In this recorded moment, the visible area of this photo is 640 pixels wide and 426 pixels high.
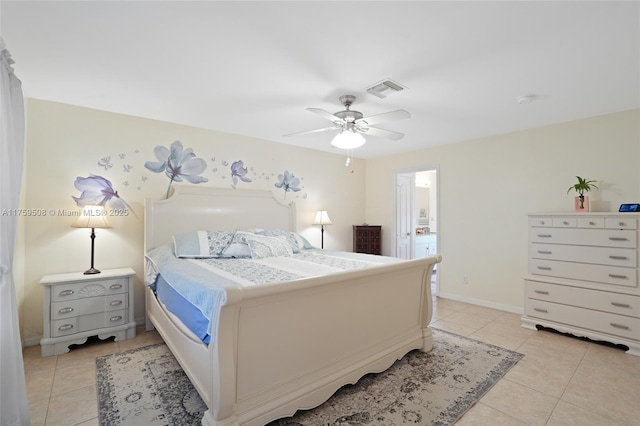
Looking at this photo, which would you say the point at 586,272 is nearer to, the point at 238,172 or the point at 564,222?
the point at 564,222

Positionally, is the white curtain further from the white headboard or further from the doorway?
the doorway

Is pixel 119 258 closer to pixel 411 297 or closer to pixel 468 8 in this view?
pixel 411 297

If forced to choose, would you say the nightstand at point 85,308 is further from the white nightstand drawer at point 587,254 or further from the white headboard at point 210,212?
the white nightstand drawer at point 587,254

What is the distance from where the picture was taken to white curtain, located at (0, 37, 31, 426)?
1.48 metres

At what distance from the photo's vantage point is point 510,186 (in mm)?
3945

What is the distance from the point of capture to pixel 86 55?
2074 millimetres

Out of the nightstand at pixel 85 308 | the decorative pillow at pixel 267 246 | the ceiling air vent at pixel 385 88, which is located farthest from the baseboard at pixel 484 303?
the nightstand at pixel 85 308

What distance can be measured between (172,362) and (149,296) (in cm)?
95

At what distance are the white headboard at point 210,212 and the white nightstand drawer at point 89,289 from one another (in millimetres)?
453

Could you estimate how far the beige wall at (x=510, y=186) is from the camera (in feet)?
10.5

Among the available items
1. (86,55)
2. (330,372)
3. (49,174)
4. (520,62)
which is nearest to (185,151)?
(49,174)

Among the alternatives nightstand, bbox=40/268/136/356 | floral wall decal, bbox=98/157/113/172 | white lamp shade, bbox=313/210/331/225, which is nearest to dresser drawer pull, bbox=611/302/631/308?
white lamp shade, bbox=313/210/331/225

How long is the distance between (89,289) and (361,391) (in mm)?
2644

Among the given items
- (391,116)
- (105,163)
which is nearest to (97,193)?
(105,163)
